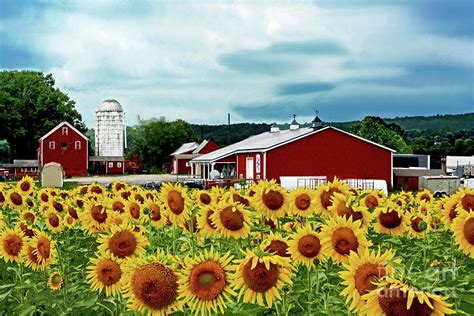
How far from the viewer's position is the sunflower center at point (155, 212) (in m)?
6.39

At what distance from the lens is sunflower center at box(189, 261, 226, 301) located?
352 cm

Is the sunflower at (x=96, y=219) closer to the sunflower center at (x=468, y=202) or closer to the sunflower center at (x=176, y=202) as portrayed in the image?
the sunflower center at (x=176, y=202)

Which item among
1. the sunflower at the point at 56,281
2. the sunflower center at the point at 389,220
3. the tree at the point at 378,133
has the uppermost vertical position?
the tree at the point at 378,133

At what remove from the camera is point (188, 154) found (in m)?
87.0

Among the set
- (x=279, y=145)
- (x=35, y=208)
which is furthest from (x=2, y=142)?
(x=35, y=208)

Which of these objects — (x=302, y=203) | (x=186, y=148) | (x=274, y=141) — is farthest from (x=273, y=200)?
(x=186, y=148)

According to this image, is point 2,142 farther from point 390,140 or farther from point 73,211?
point 73,211

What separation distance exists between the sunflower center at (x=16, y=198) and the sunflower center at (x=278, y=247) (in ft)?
17.3

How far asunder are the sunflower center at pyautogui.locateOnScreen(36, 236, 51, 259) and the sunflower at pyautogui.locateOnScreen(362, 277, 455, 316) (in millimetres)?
3558

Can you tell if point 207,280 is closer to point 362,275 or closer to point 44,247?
point 362,275

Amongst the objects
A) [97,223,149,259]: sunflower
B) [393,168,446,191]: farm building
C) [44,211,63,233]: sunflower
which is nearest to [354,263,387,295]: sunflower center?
[97,223,149,259]: sunflower

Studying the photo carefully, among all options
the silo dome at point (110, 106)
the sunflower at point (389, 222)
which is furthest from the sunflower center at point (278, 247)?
the silo dome at point (110, 106)

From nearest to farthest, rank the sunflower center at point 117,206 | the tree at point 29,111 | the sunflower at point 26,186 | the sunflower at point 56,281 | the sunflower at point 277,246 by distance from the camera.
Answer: the sunflower at point 277,246
the sunflower at point 56,281
the sunflower center at point 117,206
the sunflower at point 26,186
the tree at point 29,111

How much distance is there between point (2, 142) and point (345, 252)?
276 feet
